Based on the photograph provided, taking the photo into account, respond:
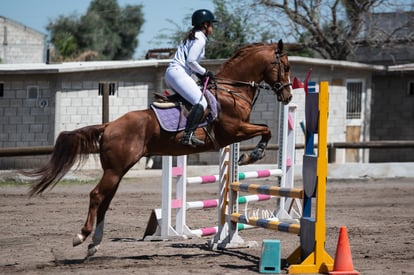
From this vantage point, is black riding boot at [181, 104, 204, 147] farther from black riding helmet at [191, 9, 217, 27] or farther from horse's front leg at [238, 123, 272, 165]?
black riding helmet at [191, 9, 217, 27]

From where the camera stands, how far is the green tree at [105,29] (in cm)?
5250

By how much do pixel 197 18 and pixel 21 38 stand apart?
33678 millimetres

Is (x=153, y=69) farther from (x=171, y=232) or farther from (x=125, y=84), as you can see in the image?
(x=171, y=232)

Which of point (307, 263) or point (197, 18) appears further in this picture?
point (197, 18)

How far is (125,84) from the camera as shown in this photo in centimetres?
2214

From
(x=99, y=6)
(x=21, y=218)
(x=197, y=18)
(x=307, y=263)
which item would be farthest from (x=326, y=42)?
(x=99, y=6)

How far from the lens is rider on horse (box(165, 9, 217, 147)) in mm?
8891

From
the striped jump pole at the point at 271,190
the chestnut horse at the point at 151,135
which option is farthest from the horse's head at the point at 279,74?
the striped jump pole at the point at 271,190

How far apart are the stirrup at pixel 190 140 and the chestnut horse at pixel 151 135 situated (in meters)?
0.06

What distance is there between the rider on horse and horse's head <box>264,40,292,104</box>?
96cm

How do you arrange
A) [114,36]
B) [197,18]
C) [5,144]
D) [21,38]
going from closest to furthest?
[197,18]
[5,144]
[21,38]
[114,36]

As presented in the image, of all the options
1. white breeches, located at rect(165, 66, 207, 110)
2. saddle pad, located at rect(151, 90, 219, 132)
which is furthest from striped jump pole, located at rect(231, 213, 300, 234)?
white breeches, located at rect(165, 66, 207, 110)

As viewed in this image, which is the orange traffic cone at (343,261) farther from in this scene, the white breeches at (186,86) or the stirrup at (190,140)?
the white breeches at (186,86)

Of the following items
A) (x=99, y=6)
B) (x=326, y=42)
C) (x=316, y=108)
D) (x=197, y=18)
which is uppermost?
(x=99, y=6)
